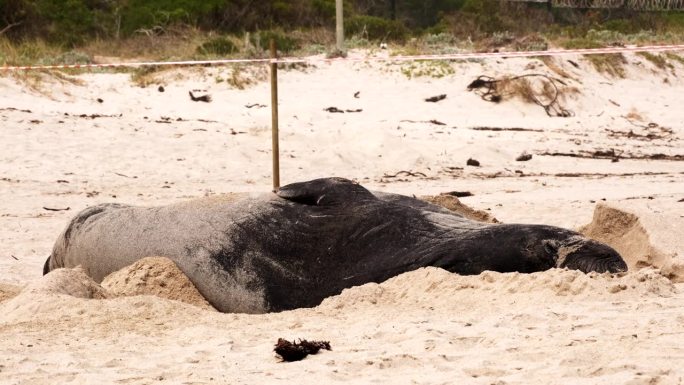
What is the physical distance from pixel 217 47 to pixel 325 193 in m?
14.5

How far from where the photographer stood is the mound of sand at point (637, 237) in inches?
229

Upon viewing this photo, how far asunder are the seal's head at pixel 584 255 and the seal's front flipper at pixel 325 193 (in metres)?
1.02

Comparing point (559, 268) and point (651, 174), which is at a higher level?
point (559, 268)

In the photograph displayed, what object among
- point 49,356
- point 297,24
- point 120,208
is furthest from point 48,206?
point 297,24

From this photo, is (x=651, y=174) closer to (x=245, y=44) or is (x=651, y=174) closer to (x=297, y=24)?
(x=245, y=44)

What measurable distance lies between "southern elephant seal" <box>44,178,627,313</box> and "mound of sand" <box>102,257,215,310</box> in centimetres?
4

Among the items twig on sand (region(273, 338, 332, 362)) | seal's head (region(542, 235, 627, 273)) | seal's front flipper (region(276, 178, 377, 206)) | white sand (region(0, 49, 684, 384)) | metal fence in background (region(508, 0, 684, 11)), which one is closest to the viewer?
white sand (region(0, 49, 684, 384))

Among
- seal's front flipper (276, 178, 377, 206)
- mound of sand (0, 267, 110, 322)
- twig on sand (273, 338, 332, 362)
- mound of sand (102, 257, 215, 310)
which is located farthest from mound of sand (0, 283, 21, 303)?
twig on sand (273, 338, 332, 362)

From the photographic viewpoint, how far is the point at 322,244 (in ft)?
18.0

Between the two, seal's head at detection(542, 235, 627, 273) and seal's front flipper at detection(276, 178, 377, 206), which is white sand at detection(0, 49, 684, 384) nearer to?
seal's head at detection(542, 235, 627, 273)

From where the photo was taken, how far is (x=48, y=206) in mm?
10102

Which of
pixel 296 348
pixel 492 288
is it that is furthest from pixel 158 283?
pixel 492 288

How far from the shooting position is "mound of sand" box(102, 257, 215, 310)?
18.1 feet

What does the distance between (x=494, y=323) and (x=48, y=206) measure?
6500mm
